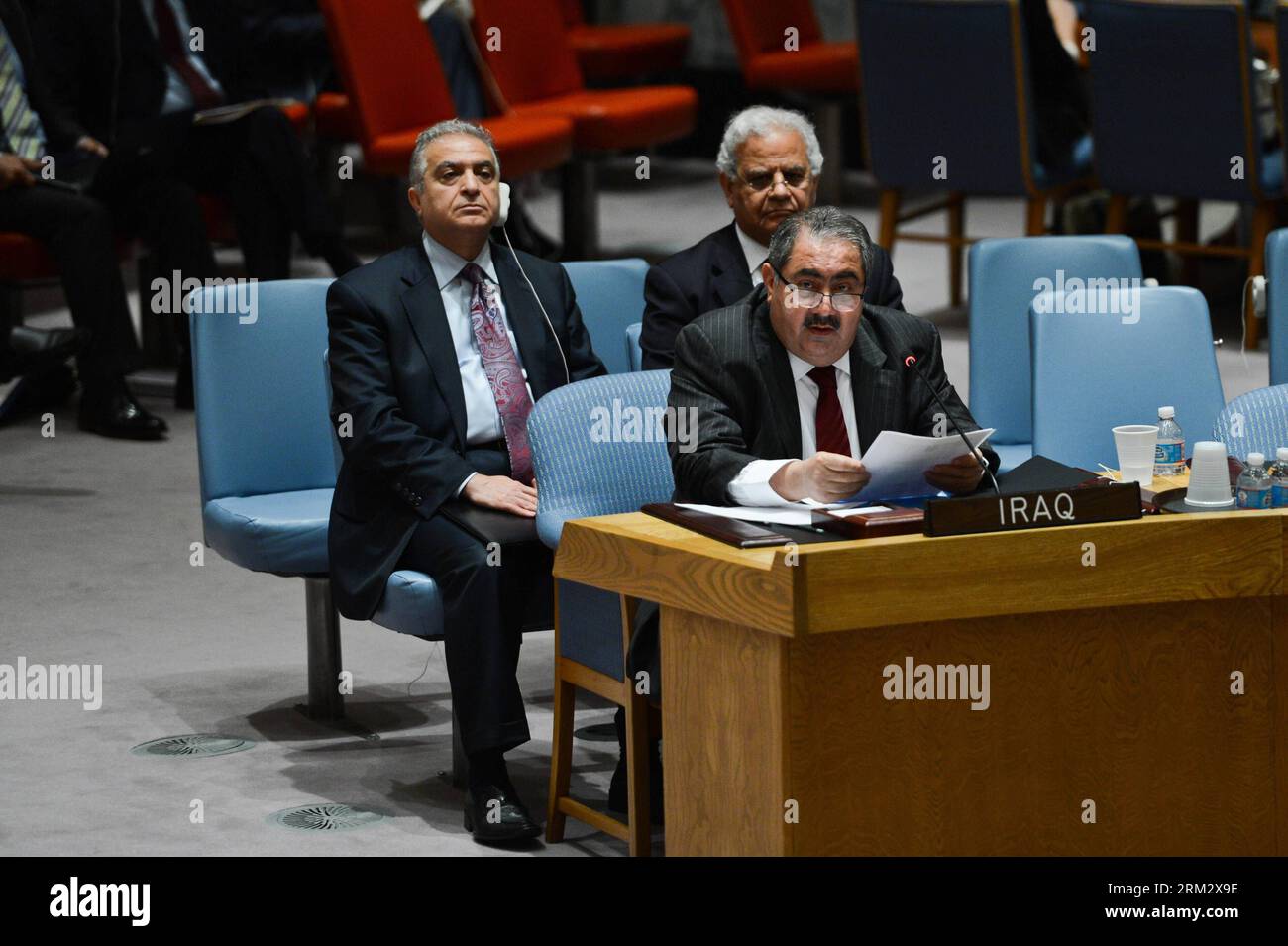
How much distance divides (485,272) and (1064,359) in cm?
112

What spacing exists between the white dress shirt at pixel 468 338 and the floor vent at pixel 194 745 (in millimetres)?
692

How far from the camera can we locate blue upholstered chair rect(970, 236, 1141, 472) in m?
4.52

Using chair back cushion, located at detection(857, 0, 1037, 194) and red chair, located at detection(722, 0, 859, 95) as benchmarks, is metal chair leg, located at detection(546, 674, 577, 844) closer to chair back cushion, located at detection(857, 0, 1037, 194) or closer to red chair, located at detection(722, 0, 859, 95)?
chair back cushion, located at detection(857, 0, 1037, 194)

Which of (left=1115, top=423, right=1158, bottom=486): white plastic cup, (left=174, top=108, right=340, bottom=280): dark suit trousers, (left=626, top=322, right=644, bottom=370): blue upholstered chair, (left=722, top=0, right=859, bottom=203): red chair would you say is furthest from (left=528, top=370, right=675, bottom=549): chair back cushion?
(left=722, top=0, right=859, bottom=203): red chair

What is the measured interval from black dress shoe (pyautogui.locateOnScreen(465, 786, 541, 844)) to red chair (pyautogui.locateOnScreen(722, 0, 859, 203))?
5079 mm

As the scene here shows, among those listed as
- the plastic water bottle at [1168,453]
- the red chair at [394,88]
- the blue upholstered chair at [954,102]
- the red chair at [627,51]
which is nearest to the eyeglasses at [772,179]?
the plastic water bottle at [1168,453]

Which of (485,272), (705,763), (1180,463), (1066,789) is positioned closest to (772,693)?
(705,763)

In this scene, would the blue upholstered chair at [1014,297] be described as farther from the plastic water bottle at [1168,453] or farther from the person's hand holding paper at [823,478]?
the person's hand holding paper at [823,478]

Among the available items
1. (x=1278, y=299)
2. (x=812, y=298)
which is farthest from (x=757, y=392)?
(x=1278, y=299)

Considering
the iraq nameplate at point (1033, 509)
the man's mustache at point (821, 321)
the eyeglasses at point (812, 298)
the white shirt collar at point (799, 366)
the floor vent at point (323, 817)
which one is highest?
the eyeglasses at point (812, 298)

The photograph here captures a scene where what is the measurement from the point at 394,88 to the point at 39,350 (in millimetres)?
1487

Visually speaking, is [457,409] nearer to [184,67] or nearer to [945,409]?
[945,409]

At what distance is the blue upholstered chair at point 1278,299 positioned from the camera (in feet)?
14.4

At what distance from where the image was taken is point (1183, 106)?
6.57 m
